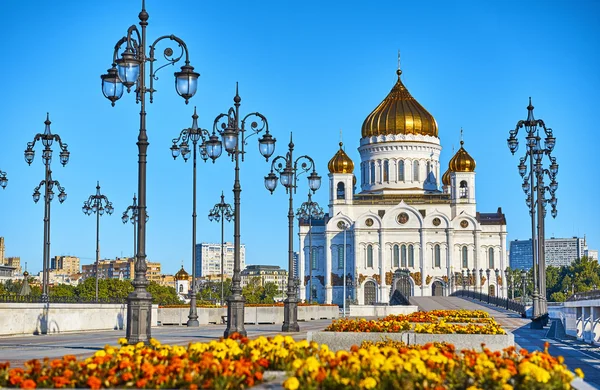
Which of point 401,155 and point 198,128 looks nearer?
point 198,128

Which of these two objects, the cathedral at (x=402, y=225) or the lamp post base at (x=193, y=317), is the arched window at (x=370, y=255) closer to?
the cathedral at (x=402, y=225)

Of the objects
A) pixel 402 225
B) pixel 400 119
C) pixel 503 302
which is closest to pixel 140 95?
pixel 503 302

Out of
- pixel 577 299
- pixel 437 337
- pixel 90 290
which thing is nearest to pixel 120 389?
pixel 437 337

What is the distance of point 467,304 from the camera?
232 feet

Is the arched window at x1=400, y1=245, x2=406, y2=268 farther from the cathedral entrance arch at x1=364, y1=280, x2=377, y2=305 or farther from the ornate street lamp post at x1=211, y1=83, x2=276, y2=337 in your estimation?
the ornate street lamp post at x1=211, y1=83, x2=276, y2=337

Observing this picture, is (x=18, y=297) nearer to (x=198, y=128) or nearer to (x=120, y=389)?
(x=198, y=128)

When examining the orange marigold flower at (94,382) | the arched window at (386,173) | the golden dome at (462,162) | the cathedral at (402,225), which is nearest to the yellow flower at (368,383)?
the orange marigold flower at (94,382)

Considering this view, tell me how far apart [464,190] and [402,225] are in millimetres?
8800

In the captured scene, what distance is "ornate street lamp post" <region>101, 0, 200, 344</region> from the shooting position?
18000 millimetres

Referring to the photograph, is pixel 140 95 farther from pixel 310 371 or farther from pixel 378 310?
pixel 378 310

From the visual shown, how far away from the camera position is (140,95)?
1880cm

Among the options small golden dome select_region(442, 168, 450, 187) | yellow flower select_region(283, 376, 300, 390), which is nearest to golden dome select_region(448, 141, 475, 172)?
small golden dome select_region(442, 168, 450, 187)

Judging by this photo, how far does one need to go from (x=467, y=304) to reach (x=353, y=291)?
44.4 m

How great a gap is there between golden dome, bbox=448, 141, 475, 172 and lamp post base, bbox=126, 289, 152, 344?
99.8 meters
